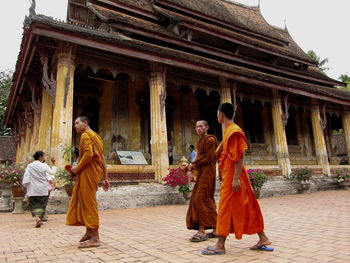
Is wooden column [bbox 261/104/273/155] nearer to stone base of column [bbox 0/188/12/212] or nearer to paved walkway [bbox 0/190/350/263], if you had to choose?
paved walkway [bbox 0/190/350/263]

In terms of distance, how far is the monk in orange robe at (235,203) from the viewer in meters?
2.83

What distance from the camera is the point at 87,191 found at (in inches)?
130

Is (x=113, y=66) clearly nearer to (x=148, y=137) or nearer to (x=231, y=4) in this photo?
(x=148, y=137)

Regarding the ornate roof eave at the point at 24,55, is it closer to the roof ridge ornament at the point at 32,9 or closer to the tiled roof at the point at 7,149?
the roof ridge ornament at the point at 32,9

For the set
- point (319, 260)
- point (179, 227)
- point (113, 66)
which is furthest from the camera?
point (113, 66)

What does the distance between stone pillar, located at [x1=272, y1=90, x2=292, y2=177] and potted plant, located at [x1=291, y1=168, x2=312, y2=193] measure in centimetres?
32

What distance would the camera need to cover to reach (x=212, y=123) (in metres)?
12.8

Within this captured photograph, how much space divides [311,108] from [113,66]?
10.1 metres

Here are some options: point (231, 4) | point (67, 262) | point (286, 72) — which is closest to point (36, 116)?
point (67, 262)

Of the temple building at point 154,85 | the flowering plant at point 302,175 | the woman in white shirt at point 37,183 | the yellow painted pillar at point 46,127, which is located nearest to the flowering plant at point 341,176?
the temple building at point 154,85

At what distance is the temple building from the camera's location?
7453mm

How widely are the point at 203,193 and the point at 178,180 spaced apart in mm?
4237

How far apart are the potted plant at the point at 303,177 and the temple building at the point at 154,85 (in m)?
0.36

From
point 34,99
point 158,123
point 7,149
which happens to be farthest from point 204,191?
point 7,149
